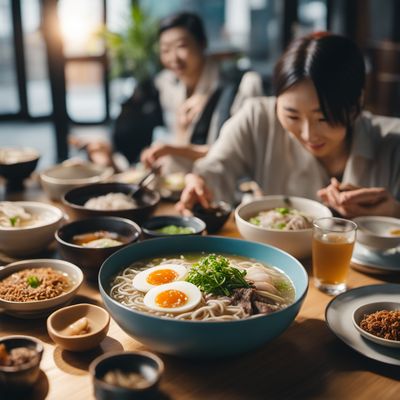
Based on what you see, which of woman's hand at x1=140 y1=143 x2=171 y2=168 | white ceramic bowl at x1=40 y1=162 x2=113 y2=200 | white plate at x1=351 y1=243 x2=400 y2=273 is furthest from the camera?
woman's hand at x1=140 y1=143 x2=171 y2=168

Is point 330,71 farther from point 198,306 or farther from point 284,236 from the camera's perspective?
point 198,306

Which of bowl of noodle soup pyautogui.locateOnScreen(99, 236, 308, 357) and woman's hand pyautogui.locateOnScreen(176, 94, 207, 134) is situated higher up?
woman's hand pyautogui.locateOnScreen(176, 94, 207, 134)

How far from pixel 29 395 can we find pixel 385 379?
768 millimetres

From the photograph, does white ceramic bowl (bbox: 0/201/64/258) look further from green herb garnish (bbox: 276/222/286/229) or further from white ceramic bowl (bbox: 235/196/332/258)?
green herb garnish (bbox: 276/222/286/229)

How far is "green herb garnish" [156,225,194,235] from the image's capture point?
187 cm

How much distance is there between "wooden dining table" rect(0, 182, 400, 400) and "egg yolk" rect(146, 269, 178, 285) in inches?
6.2

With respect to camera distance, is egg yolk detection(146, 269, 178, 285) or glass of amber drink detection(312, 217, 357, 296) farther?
glass of amber drink detection(312, 217, 357, 296)

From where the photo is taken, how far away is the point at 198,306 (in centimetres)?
129

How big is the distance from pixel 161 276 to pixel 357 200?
2.85ft

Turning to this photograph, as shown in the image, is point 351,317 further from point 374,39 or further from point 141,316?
point 374,39

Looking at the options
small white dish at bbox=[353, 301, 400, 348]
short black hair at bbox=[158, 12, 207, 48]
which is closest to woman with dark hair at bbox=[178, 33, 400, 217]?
small white dish at bbox=[353, 301, 400, 348]

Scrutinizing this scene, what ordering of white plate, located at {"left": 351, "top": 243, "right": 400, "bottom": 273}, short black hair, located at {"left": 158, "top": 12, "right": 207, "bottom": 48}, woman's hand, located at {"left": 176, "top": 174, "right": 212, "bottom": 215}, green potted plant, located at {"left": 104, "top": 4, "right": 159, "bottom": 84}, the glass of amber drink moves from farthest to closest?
green potted plant, located at {"left": 104, "top": 4, "right": 159, "bottom": 84} → short black hair, located at {"left": 158, "top": 12, "right": 207, "bottom": 48} → woman's hand, located at {"left": 176, "top": 174, "right": 212, "bottom": 215} → white plate, located at {"left": 351, "top": 243, "right": 400, "bottom": 273} → the glass of amber drink

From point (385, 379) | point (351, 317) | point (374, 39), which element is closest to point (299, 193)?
point (351, 317)

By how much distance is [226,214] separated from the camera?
6.69ft
